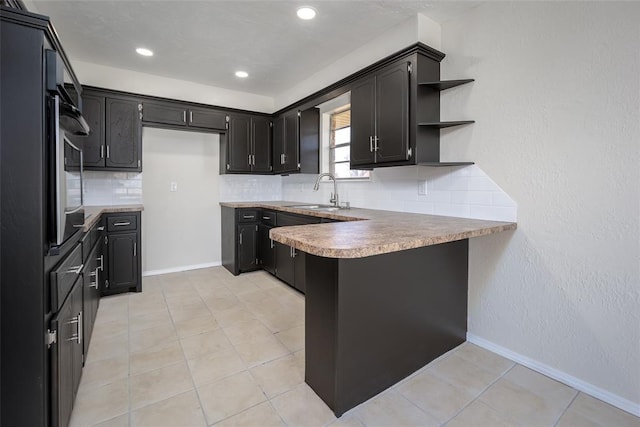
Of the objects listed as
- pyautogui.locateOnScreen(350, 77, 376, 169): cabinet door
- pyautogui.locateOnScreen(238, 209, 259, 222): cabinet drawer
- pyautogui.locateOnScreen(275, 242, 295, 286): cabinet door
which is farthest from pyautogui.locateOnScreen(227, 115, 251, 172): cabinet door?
pyautogui.locateOnScreen(350, 77, 376, 169): cabinet door

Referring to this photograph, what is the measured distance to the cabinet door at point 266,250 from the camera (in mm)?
3789

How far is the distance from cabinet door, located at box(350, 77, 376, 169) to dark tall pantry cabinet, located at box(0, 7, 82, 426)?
210cm

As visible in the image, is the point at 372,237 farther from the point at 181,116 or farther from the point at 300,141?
the point at 181,116

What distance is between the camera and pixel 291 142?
3951mm

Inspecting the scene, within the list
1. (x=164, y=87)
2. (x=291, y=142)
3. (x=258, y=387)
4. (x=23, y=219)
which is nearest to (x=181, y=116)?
(x=164, y=87)

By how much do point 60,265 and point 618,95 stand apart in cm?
271

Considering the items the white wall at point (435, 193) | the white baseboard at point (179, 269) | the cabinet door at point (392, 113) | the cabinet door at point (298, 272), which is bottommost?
the white baseboard at point (179, 269)

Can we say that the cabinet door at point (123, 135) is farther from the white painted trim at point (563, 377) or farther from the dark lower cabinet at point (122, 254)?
the white painted trim at point (563, 377)

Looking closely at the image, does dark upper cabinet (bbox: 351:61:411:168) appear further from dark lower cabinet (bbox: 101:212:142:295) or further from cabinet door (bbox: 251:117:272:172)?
dark lower cabinet (bbox: 101:212:142:295)

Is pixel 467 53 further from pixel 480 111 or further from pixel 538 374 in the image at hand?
pixel 538 374

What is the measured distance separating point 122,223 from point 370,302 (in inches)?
111

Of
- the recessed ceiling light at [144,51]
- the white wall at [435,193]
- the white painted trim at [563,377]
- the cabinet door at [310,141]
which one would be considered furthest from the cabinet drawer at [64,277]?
the cabinet door at [310,141]

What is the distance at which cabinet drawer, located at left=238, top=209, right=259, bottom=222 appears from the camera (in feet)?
12.9

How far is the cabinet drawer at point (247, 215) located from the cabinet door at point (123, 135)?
47.4 inches
